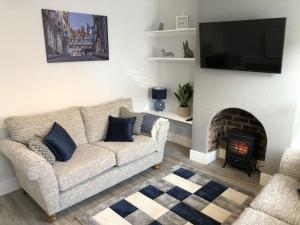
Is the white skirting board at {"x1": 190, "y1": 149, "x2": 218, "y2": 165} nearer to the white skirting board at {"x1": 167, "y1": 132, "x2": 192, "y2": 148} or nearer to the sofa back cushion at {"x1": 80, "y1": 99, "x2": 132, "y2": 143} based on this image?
the white skirting board at {"x1": 167, "y1": 132, "x2": 192, "y2": 148}

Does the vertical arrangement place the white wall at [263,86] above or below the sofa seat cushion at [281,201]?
above

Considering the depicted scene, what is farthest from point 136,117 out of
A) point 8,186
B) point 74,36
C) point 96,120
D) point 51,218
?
point 8,186

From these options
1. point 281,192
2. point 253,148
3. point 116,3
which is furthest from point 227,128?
point 116,3

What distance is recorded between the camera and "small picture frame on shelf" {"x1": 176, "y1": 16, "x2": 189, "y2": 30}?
3768 mm

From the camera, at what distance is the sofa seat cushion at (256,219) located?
1785 millimetres

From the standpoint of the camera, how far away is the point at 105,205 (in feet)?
8.87

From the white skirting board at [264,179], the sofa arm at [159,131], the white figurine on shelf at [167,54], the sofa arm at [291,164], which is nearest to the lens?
the sofa arm at [291,164]

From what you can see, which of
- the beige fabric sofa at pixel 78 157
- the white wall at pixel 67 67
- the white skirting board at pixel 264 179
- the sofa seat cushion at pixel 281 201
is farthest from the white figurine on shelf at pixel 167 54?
the sofa seat cushion at pixel 281 201

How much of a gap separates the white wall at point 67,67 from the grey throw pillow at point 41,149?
2.01 ft

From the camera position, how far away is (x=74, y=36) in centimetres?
325

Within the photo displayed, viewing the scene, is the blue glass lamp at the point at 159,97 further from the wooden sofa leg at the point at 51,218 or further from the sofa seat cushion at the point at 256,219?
the sofa seat cushion at the point at 256,219

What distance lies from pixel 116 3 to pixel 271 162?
10.0 feet

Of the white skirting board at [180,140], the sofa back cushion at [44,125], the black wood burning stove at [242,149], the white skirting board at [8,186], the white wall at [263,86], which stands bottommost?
the white skirting board at [8,186]

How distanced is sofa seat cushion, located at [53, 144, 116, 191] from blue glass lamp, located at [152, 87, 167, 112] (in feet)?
5.31
